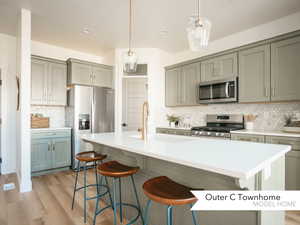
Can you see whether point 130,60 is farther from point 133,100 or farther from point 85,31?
point 133,100

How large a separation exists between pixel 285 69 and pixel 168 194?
2731 mm

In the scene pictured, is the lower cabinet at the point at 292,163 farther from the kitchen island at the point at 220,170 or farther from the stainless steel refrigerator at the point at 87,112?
the stainless steel refrigerator at the point at 87,112

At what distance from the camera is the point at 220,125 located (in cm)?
365

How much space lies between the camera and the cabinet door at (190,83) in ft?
12.5

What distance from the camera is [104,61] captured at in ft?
15.7

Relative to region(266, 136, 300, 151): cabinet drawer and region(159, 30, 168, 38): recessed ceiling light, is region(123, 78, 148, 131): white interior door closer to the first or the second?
region(159, 30, 168, 38): recessed ceiling light

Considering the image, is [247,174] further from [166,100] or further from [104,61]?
[104,61]

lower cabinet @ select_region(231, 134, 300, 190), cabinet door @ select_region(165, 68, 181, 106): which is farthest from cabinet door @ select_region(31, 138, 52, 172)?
lower cabinet @ select_region(231, 134, 300, 190)

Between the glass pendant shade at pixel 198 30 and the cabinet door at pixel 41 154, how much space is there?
10.9 feet

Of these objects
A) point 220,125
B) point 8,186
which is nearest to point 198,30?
point 220,125

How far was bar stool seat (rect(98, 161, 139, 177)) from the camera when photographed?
154 centimetres

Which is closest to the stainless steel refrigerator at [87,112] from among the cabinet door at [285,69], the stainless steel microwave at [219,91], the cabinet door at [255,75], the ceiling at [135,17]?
the ceiling at [135,17]

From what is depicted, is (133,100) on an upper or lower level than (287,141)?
upper

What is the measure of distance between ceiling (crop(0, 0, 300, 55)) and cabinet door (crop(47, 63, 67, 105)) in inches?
→ 23.9
